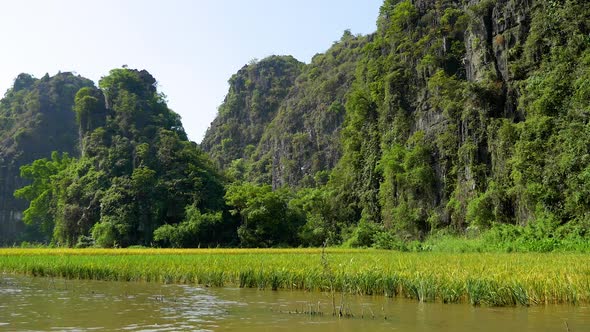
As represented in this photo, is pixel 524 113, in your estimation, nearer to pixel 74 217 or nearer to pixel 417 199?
pixel 417 199

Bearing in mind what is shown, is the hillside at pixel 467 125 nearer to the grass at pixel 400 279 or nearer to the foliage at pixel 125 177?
the foliage at pixel 125 177

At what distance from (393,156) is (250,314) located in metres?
36.2

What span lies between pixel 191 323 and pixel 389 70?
142 ft

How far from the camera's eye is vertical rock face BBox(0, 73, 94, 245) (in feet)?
268

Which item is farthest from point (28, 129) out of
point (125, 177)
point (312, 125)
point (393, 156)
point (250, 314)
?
point (250, 314)

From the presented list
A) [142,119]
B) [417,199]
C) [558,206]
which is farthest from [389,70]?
[142,119]

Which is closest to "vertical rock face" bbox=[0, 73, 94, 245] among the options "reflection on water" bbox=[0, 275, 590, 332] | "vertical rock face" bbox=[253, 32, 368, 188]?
"vertical rock face" bbox=[253, 32, 368, 188]

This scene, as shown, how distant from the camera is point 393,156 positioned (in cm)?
4378

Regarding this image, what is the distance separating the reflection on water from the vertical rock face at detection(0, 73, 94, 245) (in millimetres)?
74132

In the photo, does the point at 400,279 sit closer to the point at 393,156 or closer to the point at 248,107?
the point at 393,156

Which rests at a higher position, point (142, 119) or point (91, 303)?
point (142, 119)

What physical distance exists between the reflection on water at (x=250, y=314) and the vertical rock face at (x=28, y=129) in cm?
7413

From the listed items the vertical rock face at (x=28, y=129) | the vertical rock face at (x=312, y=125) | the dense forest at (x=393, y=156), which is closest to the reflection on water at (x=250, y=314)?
the dense forest at (x=393, y=156)

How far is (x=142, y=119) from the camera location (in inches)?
2340
